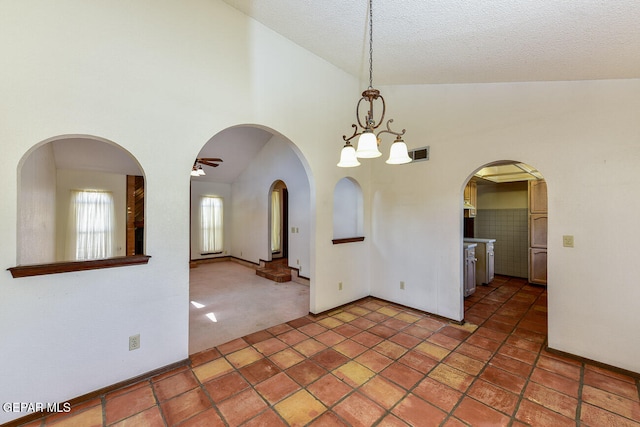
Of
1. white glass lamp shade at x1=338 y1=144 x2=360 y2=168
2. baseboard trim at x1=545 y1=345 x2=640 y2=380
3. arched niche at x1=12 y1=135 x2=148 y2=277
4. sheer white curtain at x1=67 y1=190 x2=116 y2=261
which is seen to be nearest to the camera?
white glass lamp shade at x1=338 y1=144 x2=360 y2=168

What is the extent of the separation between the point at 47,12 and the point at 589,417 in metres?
4.87

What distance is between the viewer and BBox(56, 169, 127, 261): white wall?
542cm

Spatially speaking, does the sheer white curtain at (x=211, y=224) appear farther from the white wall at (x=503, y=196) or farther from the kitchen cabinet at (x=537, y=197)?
the kitchen cabinet at (x=537, y=197)

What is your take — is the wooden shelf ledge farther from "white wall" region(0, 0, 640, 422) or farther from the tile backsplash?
the tile backsplash

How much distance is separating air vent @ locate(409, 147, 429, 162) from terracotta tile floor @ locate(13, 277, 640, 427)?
2.23 metres

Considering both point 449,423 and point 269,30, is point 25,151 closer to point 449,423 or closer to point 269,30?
point 269,30

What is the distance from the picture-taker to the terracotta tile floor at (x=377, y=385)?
189cm

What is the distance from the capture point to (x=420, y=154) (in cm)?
372

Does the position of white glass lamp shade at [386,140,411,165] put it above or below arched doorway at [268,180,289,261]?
above

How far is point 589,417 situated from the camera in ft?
6.20

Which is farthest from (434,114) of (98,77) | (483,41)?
(98,77)

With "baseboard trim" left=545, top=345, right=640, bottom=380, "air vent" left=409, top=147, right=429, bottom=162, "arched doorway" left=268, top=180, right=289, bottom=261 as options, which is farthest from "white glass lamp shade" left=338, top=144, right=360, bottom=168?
"arched doorway" left=268, top=180, right=289, bottom=261

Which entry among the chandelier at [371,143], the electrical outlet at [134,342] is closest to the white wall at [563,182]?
the chandelier at [371,143]

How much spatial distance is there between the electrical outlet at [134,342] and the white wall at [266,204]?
11.0 ft
